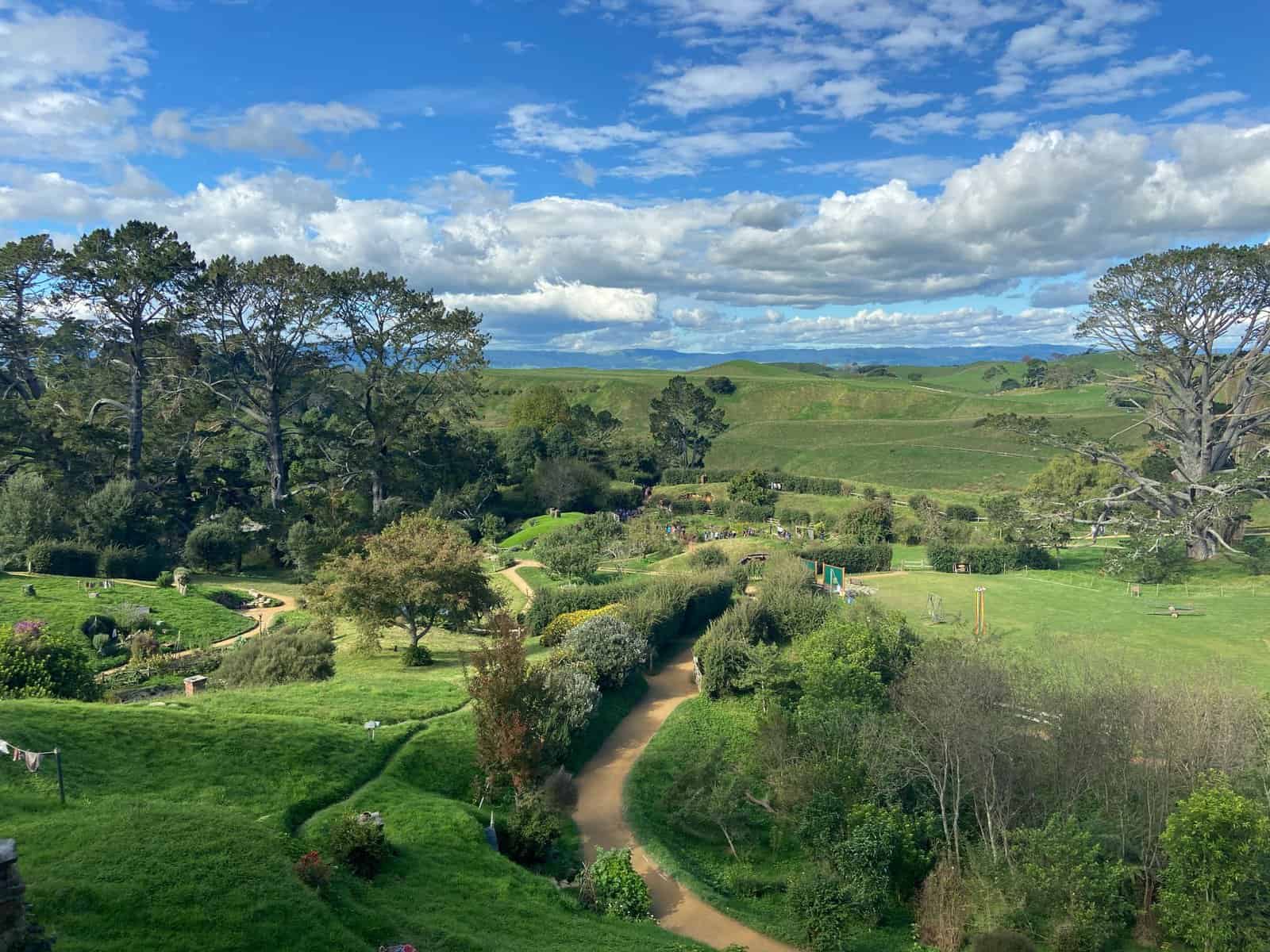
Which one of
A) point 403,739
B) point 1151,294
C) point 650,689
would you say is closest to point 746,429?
point 1151,294

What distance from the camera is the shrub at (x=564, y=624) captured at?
94.0ft

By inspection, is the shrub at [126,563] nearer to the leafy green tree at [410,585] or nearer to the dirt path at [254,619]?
the dirt path at [254,619]

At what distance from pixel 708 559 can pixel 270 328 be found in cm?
→ 2911

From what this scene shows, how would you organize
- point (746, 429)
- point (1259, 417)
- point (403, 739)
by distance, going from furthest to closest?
point (746, 429) < point (1259, 417) < point (403, 739)

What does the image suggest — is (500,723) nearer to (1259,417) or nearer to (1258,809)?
(1258,809)

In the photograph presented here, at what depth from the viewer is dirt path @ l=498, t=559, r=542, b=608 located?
37.5 meters

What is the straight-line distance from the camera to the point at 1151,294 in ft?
132

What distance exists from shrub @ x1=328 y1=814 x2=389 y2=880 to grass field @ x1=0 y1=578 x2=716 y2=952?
258 millimetres

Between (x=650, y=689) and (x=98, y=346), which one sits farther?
(x=98, y=346)

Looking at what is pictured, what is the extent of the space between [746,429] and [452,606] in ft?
285

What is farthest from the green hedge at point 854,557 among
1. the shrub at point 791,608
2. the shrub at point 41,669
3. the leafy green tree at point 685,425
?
the leafy green tree at point 685,425

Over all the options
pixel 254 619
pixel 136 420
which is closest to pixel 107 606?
pixel 254 619

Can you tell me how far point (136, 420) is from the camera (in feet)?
147

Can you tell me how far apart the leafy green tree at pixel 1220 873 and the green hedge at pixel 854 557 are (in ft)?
91.0
